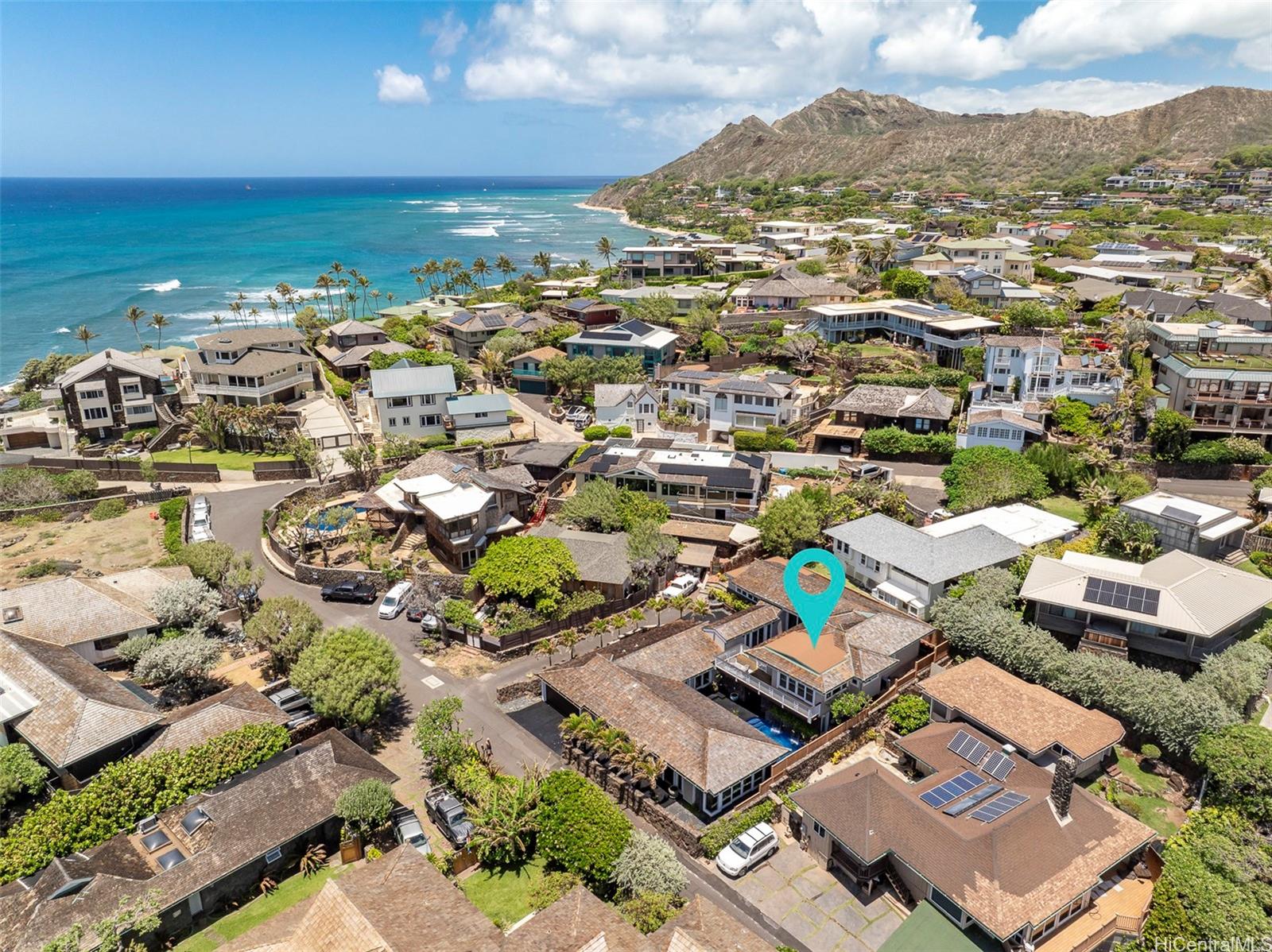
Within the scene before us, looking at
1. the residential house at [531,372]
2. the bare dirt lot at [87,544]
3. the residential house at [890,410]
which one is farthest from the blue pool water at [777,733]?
the residential house at [531,372]

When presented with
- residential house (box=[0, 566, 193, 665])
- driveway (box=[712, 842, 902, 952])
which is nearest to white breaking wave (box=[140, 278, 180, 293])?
residential house (box=[0, 566, 193, 665])

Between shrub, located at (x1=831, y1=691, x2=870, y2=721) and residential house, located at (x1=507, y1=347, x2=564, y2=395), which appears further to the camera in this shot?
residential house, located at (x1=507, y1=347, x2=564, y2=395)

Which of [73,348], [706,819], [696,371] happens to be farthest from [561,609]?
[73,348]

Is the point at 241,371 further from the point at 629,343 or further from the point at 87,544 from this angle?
the point at 629,343

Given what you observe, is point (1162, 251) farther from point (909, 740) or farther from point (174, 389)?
point (174, 389)

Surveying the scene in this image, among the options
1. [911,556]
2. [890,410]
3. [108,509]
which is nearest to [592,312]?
[890,410]

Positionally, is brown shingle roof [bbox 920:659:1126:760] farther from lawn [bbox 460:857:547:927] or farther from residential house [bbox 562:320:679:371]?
residential house [bbox 562:320:679:371]
